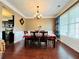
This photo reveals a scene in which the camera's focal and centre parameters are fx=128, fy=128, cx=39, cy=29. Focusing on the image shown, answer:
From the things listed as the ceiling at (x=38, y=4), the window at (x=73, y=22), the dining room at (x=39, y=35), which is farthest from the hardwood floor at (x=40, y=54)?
the ceiling at (x=38, y=4)

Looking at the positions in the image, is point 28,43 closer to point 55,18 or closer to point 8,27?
point 8,27

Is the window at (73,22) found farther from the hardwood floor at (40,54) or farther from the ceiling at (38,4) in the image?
the hardwood floor at (40,54)

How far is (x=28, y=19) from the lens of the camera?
50.8 ft

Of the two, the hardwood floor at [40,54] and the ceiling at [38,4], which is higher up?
the ceiling at [38,4]

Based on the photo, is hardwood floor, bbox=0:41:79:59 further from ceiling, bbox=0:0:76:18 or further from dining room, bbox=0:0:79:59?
ceiling, bbox=0:0:76:18

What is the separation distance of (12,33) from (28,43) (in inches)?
56.4

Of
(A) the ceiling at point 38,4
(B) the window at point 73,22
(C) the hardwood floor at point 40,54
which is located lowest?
(C) the hardwood floor at point 40,54

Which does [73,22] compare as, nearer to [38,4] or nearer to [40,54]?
[38,4]

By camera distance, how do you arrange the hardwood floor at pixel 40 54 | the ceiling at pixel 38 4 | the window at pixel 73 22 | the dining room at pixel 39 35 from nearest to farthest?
the hardwood floor at pixel 40 54
the dining room at pixel 39 35
the window at pixel 73 22
the ceiling at pixel 38 4

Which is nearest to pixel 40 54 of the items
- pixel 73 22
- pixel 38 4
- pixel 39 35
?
pixel 39 35

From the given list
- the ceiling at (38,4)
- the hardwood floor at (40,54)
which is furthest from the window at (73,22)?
the hardwood floor at (40,54)

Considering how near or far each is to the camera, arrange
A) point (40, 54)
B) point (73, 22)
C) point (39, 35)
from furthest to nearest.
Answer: point (39, 35) → point (73, 22) → point (40, 54)

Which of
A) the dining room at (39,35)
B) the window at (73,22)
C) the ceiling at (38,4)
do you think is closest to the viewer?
the dining room at (39,35)

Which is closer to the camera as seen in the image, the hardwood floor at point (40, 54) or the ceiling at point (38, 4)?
the hardwood floor at point (40, 54)
